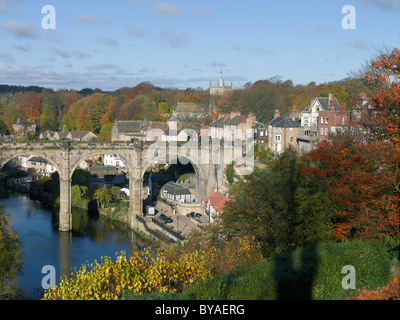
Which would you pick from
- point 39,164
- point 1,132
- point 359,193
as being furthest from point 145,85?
point 359,193

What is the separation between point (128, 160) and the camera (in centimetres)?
4281

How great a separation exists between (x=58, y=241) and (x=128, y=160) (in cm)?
1010

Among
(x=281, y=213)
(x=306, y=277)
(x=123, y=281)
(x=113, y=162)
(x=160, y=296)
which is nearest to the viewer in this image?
(x=160, y=296)

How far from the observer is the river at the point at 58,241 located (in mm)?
30145

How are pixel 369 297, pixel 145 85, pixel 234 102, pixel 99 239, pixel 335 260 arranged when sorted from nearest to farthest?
pixel 369 297
pixel 335 260
pixel 99 239
pixel 234 102
pixel 145 85

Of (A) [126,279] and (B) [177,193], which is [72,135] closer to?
(B) [177,193]

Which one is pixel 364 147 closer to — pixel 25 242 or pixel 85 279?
pixel 85 279

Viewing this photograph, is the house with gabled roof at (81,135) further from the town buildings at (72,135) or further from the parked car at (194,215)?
the parked car at (194,215)

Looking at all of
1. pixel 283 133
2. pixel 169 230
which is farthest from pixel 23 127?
pixel 169 230

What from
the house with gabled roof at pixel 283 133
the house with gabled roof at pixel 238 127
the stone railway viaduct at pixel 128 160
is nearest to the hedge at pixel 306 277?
the stone railway viaduct at pixel 128 160

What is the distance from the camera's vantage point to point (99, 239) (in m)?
38.1

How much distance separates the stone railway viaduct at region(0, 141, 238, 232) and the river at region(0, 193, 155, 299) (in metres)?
1.92

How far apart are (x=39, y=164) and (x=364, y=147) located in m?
53.4
